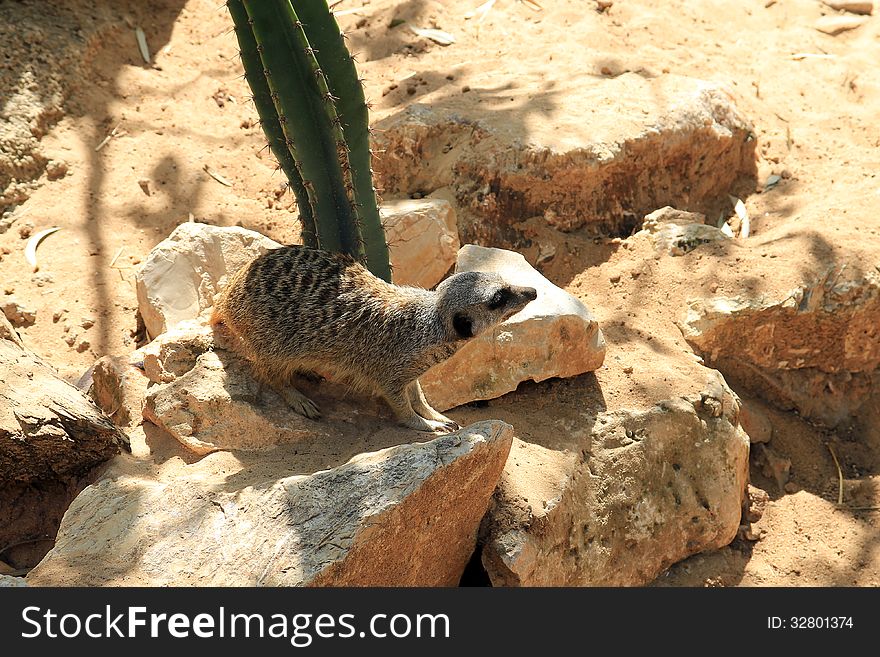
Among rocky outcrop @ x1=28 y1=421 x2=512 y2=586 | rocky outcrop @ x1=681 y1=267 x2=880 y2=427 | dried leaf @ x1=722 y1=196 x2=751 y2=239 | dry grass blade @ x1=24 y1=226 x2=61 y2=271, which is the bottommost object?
rocky outcrop @ x1=681 y1=267 x2=880 y2=427

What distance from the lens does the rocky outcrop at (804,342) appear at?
404 cm

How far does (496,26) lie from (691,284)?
3008 millimetres

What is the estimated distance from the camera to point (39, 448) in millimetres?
2926

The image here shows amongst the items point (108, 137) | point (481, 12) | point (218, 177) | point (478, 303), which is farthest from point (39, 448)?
point (481, 12)

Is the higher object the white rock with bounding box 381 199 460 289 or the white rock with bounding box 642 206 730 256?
the white rock with bounding box 381 199 460 289

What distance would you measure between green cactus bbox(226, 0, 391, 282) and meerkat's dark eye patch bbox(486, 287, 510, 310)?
0.67 metres

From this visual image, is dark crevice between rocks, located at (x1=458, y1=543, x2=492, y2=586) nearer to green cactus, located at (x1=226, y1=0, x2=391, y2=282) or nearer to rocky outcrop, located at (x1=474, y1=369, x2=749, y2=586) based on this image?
rocky outcrop, located at (x1=474, y1=369, x2=749, y2=586)

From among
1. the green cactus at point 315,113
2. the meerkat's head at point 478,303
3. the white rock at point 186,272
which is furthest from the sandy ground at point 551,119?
the green cactus at point 315,113

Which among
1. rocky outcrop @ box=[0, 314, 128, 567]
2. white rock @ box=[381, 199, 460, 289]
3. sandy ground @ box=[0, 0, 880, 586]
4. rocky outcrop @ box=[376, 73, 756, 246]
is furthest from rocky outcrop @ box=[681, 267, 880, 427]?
rocky outcrop @ box=[0, 314, 128, 567]

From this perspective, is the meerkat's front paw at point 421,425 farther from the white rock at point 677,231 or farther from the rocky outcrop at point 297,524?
the white rock at point 677,231

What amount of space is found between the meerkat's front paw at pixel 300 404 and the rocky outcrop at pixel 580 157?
5.52 feet

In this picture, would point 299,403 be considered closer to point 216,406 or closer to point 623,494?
point 216,406

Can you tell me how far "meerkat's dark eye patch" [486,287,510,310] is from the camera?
10.2ft
